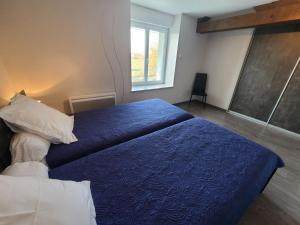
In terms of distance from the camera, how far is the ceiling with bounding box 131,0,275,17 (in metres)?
2.33

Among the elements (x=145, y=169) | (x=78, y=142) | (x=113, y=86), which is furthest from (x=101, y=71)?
(x=145, y=169)

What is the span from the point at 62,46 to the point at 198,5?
2488 mm

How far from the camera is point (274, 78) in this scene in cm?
280

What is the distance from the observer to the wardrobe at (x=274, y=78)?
2.54 metres

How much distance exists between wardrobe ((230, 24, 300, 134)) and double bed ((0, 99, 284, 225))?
2077 millimetres

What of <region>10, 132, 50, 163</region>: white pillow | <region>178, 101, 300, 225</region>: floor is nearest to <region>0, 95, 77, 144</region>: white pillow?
<region>10, 132, 50, 163</region>: white pillow

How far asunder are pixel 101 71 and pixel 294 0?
3207mm

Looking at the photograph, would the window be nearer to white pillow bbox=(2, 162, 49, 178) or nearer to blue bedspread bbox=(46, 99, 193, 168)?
blue bedspread bbox=(46, 99, 193, 168)

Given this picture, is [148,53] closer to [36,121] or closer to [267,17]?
[267,17]

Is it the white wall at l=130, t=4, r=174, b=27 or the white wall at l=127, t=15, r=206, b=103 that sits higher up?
the white wall at l=130, t=4, r=174, b=27

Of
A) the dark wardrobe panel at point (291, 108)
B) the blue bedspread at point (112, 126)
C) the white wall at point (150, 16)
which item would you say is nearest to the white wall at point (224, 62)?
the dark wardrobe panel at point (291, 108)

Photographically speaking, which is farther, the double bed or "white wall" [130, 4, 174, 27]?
"white wall" [130, 4, 174, 27]

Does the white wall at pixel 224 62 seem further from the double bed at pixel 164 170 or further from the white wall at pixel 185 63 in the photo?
the double bed at pixel 164 170

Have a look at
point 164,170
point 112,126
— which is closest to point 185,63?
point 112,126
